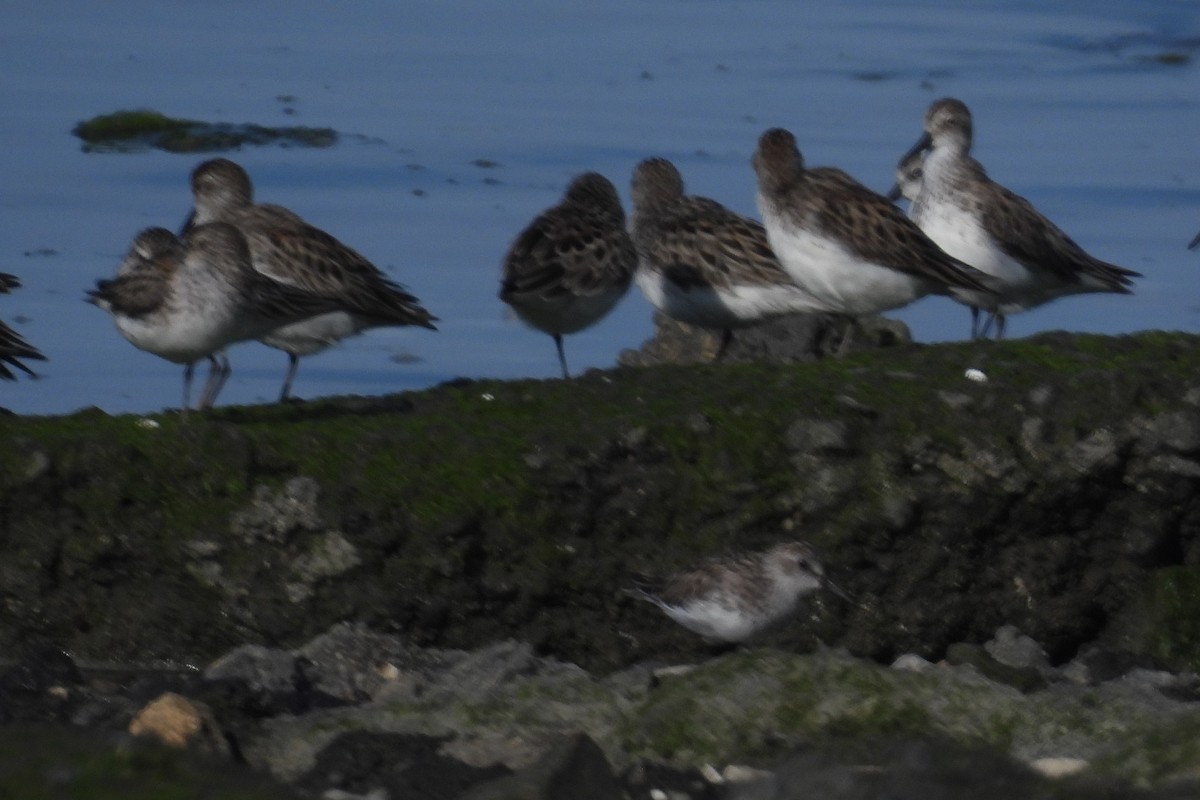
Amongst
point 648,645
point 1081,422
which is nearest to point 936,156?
point 1081,422

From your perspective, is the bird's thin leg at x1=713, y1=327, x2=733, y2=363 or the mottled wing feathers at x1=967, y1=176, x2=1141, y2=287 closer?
the bird's thin leg at x1=713, y1=327, x2=733, y2=363

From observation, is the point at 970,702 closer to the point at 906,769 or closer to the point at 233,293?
the point at 906,769

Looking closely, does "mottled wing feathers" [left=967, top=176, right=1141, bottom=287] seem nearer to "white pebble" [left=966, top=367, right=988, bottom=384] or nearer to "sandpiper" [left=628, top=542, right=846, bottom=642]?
"white pebble" [left=966, top=367, right=988, bottom=384]

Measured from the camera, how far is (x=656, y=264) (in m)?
10.6

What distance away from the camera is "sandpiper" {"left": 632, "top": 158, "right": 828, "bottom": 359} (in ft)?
33.8

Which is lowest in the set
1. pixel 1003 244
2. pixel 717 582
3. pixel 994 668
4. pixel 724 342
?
pixel 994 668

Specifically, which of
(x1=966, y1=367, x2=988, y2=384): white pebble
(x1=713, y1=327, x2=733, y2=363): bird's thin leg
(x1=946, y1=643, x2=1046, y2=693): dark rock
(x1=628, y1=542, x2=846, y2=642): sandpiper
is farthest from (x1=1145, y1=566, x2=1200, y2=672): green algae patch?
(x1=713, y1=327, x2=733, y2=363): bird's thin leg

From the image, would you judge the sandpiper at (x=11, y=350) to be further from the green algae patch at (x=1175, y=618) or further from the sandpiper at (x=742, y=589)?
the green algae patch at (x=1175, y=618)

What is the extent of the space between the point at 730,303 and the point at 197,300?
2.91 meters

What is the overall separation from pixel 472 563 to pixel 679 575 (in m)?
0.63

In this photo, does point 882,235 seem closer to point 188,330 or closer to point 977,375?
point 977,375

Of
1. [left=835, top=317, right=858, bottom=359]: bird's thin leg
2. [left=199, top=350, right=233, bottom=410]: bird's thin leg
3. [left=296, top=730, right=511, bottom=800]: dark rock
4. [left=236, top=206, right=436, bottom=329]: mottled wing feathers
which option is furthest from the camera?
[left=835, top=317, right=858, bottom=359]: bird's thin leg

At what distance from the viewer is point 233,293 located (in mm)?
8148

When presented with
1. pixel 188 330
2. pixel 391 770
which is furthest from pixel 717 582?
pixel 188 330
